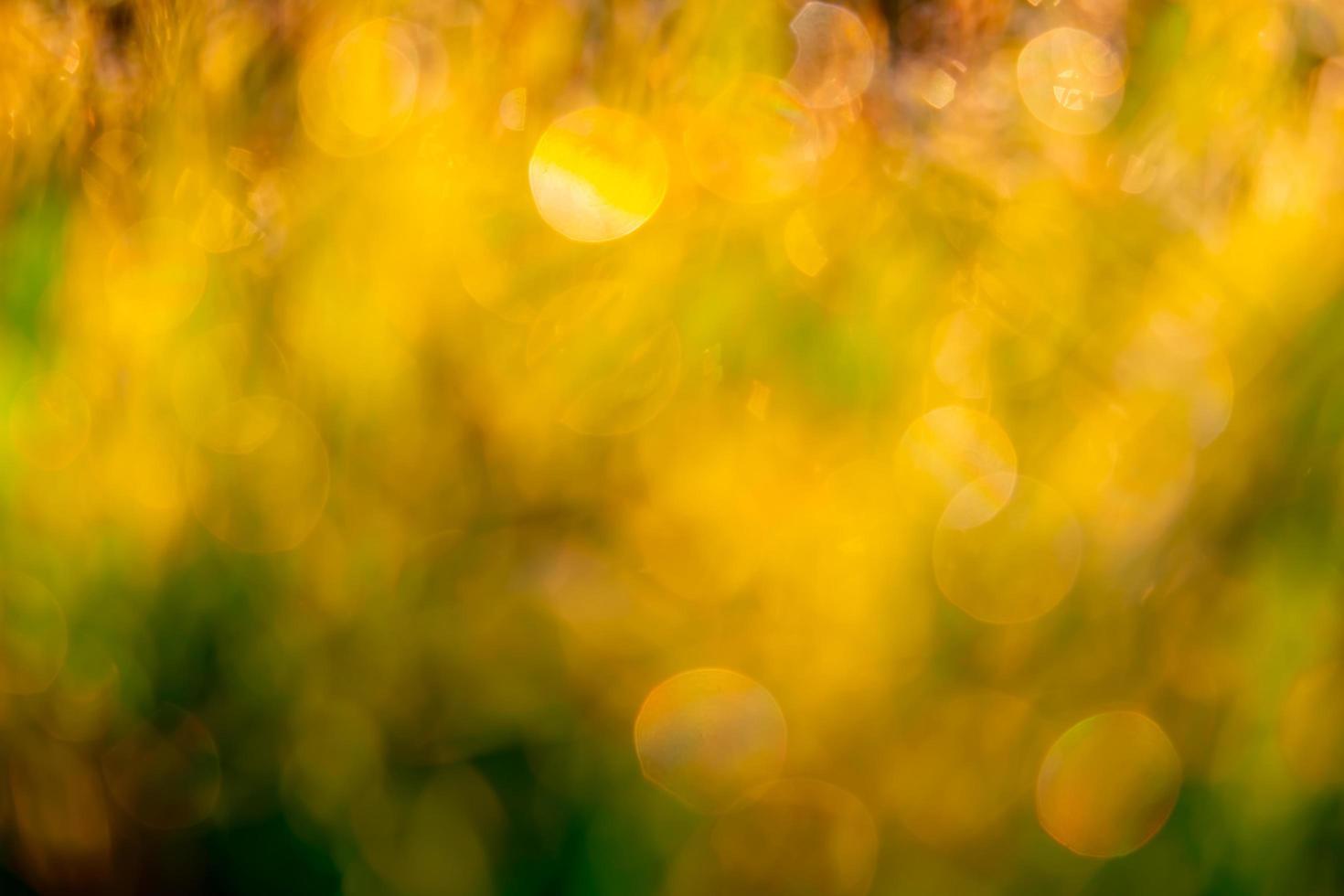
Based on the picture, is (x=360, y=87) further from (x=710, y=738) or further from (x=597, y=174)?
(x=710, y=738)

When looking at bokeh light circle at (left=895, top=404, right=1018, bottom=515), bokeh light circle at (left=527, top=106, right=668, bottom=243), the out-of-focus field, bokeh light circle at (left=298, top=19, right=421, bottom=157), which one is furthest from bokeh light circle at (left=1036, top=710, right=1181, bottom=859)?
bokeh light circle at (left=298, top=19, right=421, bottom=157)

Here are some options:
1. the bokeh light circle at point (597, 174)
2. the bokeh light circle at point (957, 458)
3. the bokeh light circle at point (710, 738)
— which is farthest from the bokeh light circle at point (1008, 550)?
the bokeh light circle at point (597, 174)

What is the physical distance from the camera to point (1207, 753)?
489mm

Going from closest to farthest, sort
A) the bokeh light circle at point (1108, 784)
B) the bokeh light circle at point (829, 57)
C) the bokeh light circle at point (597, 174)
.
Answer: the bokeh light circle at point (1108, 784) → the bokeh light circle at point (597, 174) → the bokeh light circle at point (829, 57)

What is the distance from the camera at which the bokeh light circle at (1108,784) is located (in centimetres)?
48

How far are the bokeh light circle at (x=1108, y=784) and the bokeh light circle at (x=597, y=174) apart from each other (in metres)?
0.35

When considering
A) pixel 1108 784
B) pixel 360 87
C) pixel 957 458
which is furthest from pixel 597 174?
pixel 1108 784

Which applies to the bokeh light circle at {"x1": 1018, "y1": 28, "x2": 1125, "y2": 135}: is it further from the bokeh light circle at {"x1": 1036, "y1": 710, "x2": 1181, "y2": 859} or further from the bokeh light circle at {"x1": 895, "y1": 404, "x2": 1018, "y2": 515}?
the bokeh light circle at {"x1": 1036, "y1": 710, "x2": 1181, "y2": 859}

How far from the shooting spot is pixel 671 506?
55cm

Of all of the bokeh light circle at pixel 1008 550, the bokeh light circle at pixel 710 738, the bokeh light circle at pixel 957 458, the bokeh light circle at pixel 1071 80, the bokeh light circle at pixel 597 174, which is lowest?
the bokeh light circle at pixel 710 738

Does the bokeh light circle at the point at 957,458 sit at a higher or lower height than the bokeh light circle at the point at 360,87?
lower

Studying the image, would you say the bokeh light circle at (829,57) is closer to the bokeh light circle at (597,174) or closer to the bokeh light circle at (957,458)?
the bokeh light circle at (597,174)

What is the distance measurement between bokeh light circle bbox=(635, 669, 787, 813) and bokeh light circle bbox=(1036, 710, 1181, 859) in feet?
0.40

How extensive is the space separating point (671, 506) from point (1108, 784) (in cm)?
23
